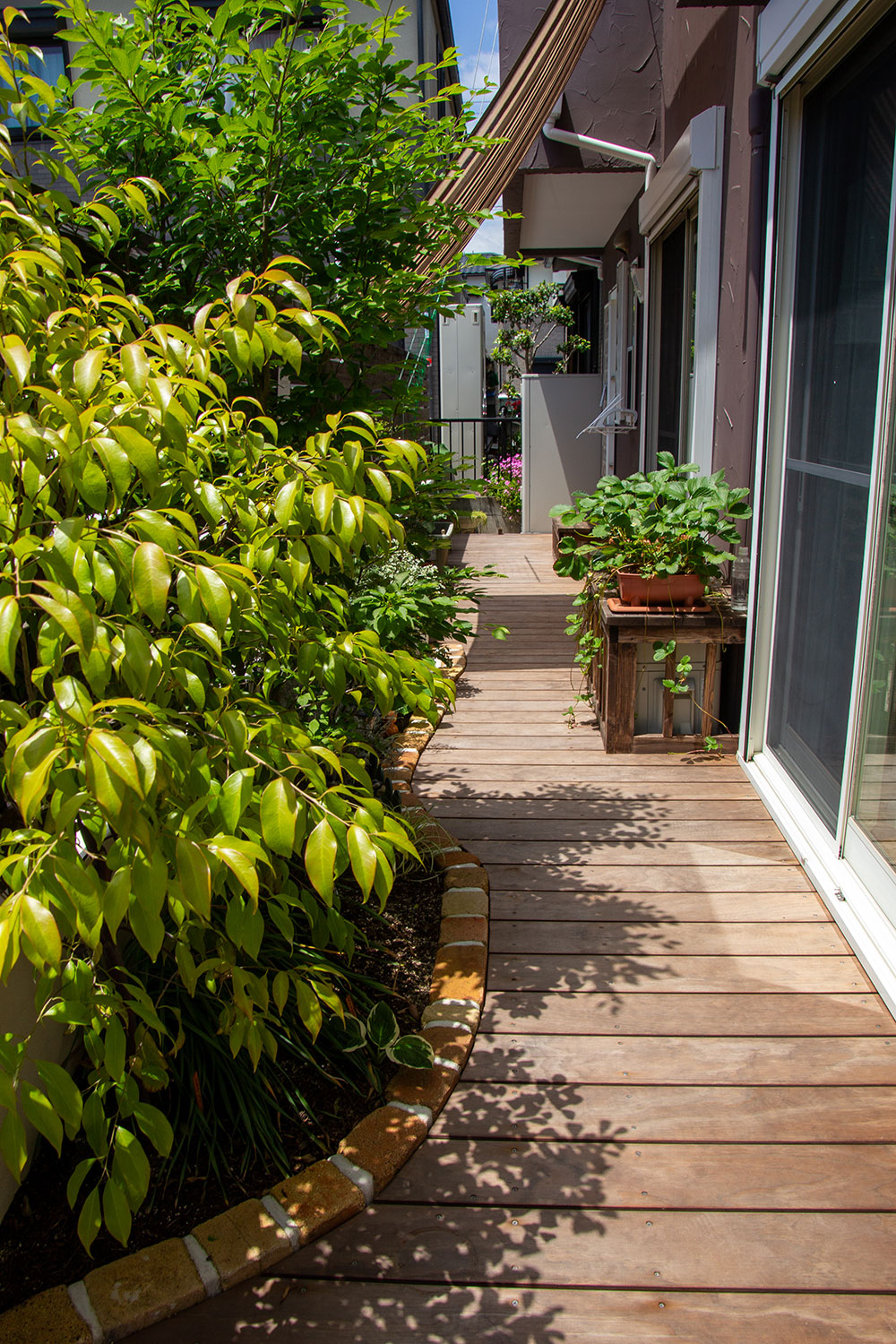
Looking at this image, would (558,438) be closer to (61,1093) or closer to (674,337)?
(674,337)

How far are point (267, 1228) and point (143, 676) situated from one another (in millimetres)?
1104

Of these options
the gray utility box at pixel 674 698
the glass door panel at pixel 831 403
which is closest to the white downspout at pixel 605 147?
the glass door panel at pixel 831 403

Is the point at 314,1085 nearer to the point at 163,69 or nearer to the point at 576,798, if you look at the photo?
the point at 576,798

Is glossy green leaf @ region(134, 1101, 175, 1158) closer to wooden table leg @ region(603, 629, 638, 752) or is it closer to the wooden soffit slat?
wooden table leg @ region(603, 629, 638, 752)

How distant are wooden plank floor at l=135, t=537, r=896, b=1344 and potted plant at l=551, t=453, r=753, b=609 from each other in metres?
1.01

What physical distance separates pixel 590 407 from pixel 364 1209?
8760 millimetres

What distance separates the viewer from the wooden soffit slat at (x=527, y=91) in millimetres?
4492

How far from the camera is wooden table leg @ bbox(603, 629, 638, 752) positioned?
3723 millimetres

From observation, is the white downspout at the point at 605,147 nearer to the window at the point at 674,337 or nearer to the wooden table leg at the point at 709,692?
the window at the point at 674,337

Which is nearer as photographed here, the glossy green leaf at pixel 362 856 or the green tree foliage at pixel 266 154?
the glossy green leaf at pixel 362 856

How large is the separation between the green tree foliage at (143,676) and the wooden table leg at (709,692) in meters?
2.31

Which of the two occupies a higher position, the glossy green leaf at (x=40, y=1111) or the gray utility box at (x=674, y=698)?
the glossy green leaf at (x=40, y=1111)

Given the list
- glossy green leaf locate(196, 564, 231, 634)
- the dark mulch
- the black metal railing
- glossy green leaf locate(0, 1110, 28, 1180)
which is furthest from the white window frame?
the black metal railing

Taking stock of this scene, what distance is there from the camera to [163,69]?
216cm
